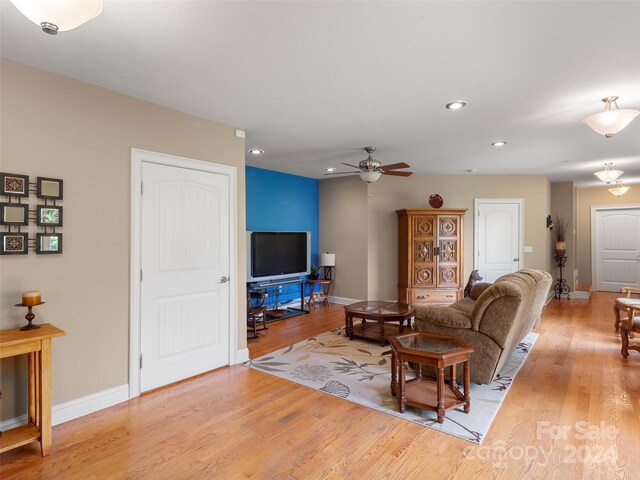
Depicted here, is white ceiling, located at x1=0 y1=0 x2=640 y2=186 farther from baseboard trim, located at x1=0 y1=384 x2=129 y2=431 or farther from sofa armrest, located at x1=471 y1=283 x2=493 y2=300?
baseboard trim, located at x1=0 y1=384 x2=129 y2=431

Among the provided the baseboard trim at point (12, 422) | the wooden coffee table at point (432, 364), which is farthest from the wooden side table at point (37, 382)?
the wooden coffee table at point (432, 364)

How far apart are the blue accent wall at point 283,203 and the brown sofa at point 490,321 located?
362 centimetres

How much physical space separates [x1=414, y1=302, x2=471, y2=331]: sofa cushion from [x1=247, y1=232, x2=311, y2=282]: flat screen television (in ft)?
9.53

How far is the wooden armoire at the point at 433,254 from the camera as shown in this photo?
6219 mm

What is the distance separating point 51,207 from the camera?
256 cm

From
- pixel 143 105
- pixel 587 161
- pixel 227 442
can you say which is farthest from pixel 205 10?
pixel 587 161

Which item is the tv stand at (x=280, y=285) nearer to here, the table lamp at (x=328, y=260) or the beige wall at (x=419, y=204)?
the table lamp at (x=328, y=260)

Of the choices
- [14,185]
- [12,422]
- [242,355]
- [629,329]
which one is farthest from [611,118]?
[12,422]

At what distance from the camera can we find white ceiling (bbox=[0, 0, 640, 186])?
6.21 feet

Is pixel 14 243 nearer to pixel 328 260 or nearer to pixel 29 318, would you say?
pixel 29 318

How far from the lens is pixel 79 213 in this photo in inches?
107

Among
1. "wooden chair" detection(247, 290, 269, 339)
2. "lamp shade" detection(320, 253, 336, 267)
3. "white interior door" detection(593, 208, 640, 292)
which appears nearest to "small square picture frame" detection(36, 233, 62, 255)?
"wooden chair" detection(247, 290, 269, 339)

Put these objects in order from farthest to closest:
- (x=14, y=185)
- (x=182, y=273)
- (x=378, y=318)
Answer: (x=378, y=318) → (x=182, y=273) → (x=14, y=185)

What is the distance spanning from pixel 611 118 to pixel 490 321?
191 centimetres
